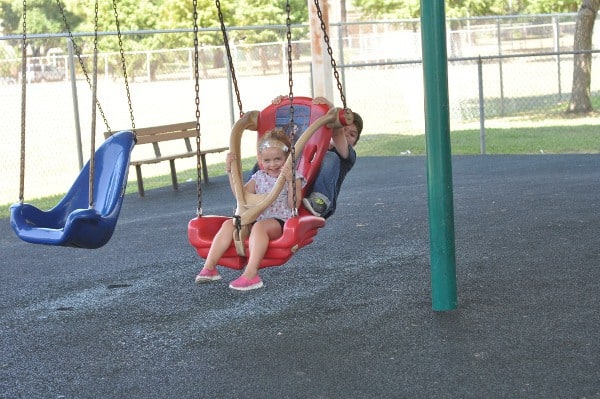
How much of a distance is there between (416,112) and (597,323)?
614 inches

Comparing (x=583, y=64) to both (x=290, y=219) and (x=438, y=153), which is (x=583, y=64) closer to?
(x=438, y=153)

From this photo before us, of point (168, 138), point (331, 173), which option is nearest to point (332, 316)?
point (331, 173)

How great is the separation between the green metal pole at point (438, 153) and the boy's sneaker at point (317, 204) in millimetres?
772

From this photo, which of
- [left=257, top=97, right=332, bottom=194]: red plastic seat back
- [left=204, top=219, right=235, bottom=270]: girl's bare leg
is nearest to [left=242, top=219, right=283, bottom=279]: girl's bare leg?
[left=204, top=219, right=235, bottom=270]: girl's bare leg

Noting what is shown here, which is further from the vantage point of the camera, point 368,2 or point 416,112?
point 368,2

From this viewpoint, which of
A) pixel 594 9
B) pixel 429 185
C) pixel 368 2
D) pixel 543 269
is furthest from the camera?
pixel 368 2

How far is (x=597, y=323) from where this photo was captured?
17.5 ft

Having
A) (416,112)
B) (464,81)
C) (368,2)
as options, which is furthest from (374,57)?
(416,112)

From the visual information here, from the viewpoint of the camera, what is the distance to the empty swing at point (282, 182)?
5590 millimetres

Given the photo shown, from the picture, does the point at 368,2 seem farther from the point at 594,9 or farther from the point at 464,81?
the point at 594,9

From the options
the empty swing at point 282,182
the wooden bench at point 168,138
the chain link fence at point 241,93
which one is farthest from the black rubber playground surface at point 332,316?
the chain link fence at point 241,93

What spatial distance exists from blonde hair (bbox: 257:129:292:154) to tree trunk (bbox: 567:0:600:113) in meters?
13.4

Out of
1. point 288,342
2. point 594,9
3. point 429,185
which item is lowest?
point 288,342

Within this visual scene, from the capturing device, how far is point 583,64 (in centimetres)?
1914
